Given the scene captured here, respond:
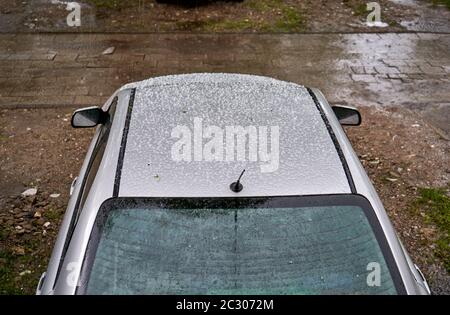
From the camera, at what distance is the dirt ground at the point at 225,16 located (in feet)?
31.2

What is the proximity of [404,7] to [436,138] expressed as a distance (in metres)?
5.33

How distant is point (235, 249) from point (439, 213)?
3253 millimetres

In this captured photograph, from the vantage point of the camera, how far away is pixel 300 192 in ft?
8.52

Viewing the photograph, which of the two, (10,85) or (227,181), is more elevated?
(227,181)

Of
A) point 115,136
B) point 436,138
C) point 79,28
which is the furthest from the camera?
point 79,28

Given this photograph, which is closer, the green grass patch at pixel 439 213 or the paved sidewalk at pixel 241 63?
the green grass patch at pixel 439 213

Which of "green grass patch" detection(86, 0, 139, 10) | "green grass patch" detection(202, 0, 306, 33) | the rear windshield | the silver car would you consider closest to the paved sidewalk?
"green grass patch" detection(202, 0, 306, 33)

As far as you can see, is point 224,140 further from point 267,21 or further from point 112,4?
point 112,4

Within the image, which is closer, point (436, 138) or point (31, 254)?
point (31, 254)

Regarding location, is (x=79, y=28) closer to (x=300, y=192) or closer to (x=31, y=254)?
(x=31, y=254)

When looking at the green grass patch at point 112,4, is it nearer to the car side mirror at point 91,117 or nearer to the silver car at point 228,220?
the car side mirror at point 91,117

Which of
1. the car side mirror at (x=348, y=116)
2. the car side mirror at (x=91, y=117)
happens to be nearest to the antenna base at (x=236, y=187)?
the car side mirror at (x=91, y=117)

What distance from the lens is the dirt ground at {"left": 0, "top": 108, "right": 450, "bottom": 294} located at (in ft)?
14.5
